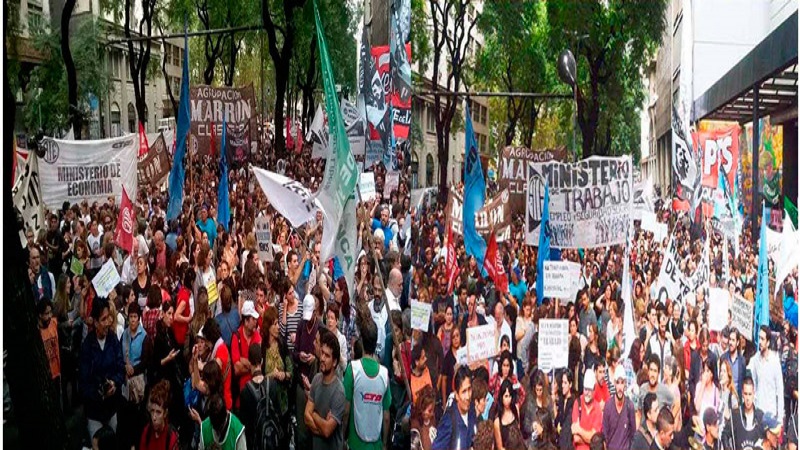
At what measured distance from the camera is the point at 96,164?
7.82 meters

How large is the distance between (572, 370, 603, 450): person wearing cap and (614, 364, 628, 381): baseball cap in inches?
6.0

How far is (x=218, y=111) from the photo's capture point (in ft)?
28.8

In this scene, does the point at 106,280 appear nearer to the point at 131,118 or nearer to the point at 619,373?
the point at 131,118

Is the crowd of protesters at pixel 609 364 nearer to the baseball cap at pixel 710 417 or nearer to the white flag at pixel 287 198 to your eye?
the baseball cap at pixel 710 417

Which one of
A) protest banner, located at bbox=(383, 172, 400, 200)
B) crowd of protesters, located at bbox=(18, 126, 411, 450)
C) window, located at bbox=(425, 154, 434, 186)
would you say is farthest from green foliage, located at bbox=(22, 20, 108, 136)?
window, located at bbox=(425, 154, 434, 186)

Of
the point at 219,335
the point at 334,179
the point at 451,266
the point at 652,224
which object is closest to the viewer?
the point at 334,179

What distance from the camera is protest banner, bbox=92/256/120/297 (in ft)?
23.1

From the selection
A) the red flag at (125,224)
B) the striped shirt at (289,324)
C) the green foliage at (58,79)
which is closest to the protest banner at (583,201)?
the striped shirt at (289,324)

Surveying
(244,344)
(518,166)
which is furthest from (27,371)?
(518,166)

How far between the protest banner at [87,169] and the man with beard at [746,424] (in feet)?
14.9

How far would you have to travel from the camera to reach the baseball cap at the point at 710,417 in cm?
674

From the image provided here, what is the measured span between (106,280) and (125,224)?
68cm

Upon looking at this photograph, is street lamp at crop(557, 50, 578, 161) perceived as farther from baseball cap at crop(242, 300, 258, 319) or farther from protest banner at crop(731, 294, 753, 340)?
baseball cap at crop(242, 300, 258, 319)

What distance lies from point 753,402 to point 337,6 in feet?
14.6
